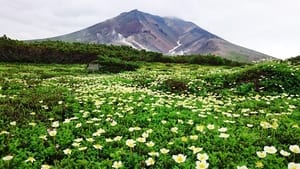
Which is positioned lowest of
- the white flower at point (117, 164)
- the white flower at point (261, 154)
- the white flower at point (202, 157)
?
the white flower at point (117, 164)

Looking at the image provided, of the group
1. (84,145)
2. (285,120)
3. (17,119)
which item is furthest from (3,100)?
(285,120)

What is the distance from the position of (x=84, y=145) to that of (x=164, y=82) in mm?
11281

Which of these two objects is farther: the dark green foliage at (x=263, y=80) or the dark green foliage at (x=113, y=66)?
the dark green foliage at (x=113, y=66)

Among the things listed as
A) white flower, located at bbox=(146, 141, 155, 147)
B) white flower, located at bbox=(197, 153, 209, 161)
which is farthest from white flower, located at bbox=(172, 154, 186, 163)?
white flower, located at bbox=(146, 141, 155, 147)

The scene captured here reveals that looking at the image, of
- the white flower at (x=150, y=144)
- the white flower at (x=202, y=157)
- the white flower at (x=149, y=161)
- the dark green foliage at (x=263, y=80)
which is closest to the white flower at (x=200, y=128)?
the white flower at (x=150, y=144)

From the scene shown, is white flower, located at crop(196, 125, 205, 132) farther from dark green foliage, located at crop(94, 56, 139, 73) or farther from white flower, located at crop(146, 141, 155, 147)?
dark green foliage, located at crop(94, 56, 139, 73)

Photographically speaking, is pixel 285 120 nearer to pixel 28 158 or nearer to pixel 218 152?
pixel 218 152

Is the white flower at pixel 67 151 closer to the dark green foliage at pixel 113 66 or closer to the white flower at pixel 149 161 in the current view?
the white flower at pixel 149 161

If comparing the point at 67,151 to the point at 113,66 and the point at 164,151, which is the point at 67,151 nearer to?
the point at 164,151

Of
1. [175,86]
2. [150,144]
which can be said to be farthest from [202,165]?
[175,86]

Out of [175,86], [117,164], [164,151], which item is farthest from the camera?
[175,86]

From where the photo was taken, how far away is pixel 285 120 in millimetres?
8383

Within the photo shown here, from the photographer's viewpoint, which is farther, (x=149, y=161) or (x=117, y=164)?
(x=149, y=161)

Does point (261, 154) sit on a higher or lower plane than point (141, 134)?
higher
